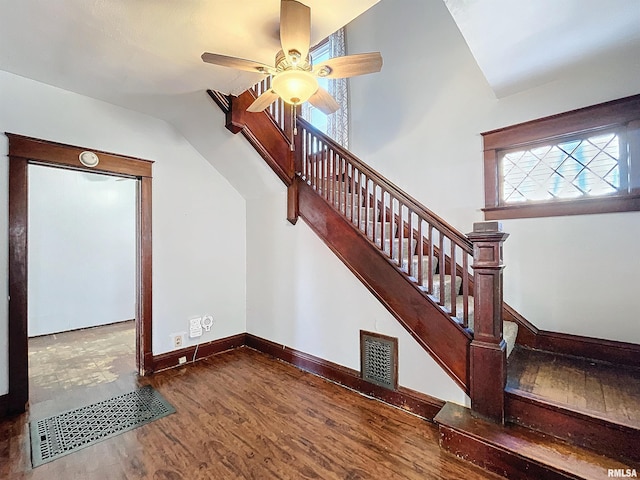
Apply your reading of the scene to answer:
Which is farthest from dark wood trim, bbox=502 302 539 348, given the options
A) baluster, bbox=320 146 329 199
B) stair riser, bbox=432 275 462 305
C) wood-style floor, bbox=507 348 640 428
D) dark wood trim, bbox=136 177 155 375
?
dark wood trim, bbox=136 177 155 375

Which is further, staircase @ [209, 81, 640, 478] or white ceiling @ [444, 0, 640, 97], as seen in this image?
white ceiling @ [444, 0, 640, 97]

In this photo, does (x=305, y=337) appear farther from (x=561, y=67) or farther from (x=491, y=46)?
(x=561, y=67)

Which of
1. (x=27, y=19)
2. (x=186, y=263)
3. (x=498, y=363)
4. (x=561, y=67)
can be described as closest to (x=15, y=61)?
(x=27, y=19)

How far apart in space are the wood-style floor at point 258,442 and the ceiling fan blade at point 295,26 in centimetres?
240

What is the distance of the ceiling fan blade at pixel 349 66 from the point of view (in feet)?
5.63

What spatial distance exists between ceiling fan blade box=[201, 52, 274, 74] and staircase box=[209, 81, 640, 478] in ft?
3.36

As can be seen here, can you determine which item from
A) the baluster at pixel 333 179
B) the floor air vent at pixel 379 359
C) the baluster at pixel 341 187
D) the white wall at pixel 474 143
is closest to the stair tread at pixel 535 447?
the floor air vent at pixel 379 359

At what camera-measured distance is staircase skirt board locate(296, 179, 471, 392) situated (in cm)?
204

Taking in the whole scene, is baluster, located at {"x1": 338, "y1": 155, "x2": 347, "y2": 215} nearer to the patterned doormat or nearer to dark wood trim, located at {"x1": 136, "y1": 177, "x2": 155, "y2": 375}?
dark wood trim, located at {"x1": 136, "y1": 177, "x2": 155, "y2": 375}

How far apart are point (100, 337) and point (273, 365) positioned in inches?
114

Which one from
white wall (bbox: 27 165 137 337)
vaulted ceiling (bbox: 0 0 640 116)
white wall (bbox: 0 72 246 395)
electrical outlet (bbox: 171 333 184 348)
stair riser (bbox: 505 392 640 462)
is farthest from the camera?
white wall (bbox: 27 165 137 337)

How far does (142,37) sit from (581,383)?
360 centimetres

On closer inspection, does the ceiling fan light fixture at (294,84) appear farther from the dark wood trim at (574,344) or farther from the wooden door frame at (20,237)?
the dark wood trim at (574,344)

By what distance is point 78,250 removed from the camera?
4648 mm
